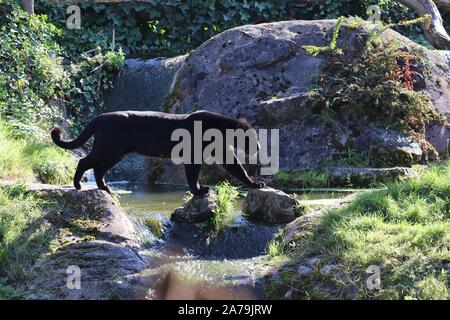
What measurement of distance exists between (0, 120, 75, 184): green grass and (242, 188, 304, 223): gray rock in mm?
2776

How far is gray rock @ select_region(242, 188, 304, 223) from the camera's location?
7.45m

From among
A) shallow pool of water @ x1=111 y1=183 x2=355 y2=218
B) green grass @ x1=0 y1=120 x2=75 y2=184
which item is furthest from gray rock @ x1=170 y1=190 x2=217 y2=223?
green grass @ x1=0 y1=120 x2=75 y2=184

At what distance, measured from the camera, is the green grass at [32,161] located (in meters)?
8.51

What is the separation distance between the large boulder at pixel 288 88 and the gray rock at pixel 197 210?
9.14 feet

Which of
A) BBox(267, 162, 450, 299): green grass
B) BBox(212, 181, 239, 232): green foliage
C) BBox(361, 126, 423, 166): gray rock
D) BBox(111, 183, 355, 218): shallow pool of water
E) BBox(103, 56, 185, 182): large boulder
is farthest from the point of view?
BBox(103, 56, 185, 182): large boulder

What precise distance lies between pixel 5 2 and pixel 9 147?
508 centimetres

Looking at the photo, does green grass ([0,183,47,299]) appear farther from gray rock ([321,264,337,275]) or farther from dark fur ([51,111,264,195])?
gray rock ([321,264,337,275])

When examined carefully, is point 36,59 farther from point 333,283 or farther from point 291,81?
point 333,283

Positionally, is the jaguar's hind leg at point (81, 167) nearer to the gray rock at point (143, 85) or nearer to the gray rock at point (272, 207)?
the gray rock at point (272, 207)

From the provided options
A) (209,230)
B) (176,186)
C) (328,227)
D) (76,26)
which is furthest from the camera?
(76,26)

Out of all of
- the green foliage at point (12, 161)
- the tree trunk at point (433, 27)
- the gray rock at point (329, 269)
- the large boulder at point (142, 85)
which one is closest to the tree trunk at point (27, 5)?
the large boulder at point (142, 85)

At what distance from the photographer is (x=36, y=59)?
1218 centimetres

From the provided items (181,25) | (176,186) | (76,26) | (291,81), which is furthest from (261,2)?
(176,186)

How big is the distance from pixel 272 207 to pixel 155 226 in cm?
122
